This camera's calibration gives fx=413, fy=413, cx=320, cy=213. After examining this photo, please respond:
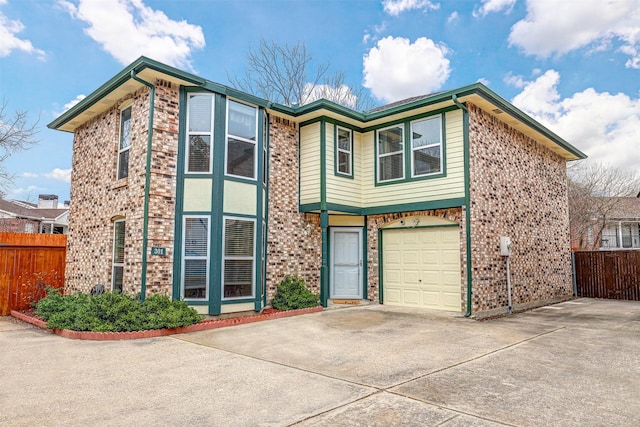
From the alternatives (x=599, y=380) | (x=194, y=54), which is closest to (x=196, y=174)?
(x=599, y=380)

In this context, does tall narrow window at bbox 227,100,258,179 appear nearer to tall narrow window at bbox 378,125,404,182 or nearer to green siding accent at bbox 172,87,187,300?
green siding accent at bbox 172,87,187,300

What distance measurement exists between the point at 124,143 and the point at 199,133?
2033 millimetres

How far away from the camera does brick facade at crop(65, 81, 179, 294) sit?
26.7 ft

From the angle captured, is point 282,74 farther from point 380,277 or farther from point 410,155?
point 380,277

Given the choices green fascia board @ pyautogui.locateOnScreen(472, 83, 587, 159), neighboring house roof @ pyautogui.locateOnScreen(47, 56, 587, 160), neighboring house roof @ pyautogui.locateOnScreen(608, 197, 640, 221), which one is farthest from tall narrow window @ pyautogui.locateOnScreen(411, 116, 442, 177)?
neighboring house roof @ pyautogui.locateOnScreen(608, 197, 640, 221)

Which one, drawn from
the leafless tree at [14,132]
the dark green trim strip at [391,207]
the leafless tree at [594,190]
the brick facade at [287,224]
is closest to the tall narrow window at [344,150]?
the dark green trim strip at [391,207]

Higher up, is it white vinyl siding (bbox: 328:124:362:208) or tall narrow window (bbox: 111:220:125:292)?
white vinyl siding (bbox: 328:124:362:208)

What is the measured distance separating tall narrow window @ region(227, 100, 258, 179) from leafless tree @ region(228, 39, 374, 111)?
1116cm

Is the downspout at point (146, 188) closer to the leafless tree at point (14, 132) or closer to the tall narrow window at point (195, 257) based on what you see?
the tall narrow window at point (195, 257)

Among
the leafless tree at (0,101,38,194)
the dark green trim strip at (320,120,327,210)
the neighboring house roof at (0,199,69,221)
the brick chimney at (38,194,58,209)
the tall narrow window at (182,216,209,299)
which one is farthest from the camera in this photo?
the brick chimney at (38,194,58,209)

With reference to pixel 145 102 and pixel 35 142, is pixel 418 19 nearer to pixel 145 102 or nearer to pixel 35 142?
pixel 145 102

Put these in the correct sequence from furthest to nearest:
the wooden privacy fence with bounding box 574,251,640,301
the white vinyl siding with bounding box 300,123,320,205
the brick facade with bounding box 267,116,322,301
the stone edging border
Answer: the wooden privacy fence with bounding box 574,251,640,301 < the white vinyl siding with bounding box 300,123,320,205 < the brick facade with bounding box 267,116,322,301 < the stone edging border

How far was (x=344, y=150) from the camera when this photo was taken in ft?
35.9

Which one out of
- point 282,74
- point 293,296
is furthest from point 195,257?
point 282,74
